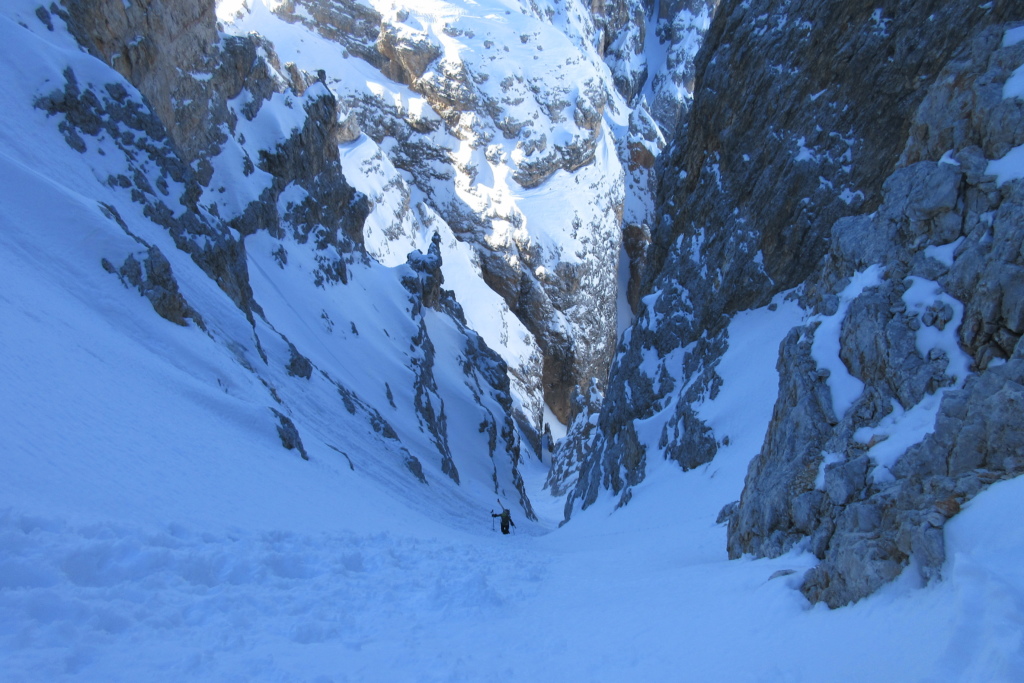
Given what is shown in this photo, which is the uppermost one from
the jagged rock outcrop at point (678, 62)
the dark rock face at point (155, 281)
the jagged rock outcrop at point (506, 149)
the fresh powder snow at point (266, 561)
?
the jagged rock outcrop at point (678, 62)

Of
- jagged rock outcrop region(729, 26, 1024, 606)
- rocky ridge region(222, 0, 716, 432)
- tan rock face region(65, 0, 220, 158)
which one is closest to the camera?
jagged rock outcrop region(729, 26, 1024, 606)

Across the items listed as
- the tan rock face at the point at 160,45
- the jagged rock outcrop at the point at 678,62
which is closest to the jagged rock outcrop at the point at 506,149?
the jagged rock outcrop at the point at 678,62

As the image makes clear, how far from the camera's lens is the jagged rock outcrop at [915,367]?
→ 630 centimetres

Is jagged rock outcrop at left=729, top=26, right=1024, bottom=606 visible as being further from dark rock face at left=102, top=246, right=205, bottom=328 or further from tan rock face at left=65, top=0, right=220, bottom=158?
tan rock face at left=65, top=0, right=220, bottom=158

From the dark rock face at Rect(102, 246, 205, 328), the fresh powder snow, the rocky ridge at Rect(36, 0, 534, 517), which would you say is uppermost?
the rocky ridge at Rect(36, 0, 534, 517)

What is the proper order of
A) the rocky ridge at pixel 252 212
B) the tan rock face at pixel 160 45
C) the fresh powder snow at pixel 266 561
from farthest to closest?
the tan rock face at pixel 160 45 → the rocky ridge at pixel 252 212 → the fresh powder snow at pixel 266 561

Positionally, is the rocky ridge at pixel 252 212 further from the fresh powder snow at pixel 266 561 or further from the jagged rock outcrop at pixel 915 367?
the jagged rock outcrop at pixel 915 367

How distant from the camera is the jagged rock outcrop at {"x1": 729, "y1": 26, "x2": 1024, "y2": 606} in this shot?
6305 mm

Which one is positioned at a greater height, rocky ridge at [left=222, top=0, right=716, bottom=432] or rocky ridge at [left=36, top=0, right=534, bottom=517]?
rocky ridge at [left=222, top=0, right=716, bottom=432]

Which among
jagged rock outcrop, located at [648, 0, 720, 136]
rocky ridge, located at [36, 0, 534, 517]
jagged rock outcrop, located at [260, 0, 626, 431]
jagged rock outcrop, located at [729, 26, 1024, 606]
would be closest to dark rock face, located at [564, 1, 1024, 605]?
jagged rock outcrop, located at [729, 26, 1024, 606]

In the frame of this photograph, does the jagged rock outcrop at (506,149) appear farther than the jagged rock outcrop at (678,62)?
No

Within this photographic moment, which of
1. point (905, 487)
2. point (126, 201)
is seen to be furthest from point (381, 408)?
point (905, 487)

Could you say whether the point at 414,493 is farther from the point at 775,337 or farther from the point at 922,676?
the point at 922,676

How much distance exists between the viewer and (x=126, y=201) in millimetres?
18797
